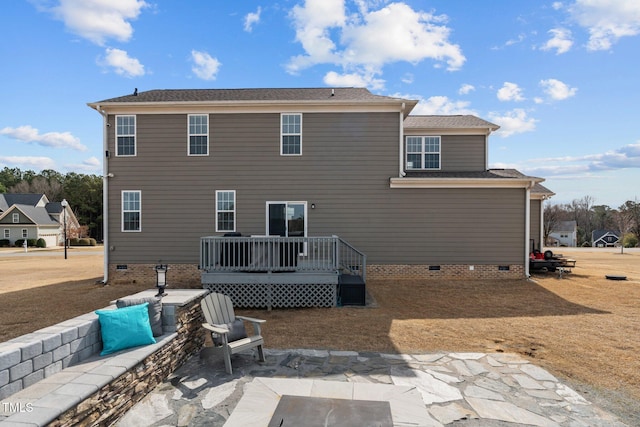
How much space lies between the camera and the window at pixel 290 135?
11344 mm

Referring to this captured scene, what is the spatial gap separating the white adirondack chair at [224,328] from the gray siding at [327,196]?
6322 millimetres

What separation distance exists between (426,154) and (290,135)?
5419 mm

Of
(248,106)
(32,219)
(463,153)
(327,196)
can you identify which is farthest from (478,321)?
(32,219)

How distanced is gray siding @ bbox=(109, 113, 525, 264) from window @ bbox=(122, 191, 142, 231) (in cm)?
22

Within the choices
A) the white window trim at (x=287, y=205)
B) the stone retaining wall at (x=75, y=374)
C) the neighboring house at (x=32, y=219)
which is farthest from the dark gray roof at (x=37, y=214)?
the stone retaining wall at (x=75, y=374)

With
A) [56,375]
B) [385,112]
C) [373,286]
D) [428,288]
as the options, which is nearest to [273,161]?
[385,112]

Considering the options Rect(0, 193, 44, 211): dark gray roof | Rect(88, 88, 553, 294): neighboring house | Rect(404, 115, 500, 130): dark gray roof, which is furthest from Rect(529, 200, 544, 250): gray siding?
Rect(0, 193, 44, 211): dark gray roof

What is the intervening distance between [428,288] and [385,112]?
19.3 feet

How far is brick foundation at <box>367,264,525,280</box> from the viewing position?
11.2 meters

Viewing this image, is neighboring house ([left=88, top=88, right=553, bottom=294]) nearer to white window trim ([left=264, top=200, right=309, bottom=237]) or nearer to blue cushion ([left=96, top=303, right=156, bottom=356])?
white window trim ([left=264, top=200, right=309, bottom=237])

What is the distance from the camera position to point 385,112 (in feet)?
36.8

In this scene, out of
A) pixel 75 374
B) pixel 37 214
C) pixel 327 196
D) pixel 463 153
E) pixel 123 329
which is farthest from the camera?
pixel 37 214

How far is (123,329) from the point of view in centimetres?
401

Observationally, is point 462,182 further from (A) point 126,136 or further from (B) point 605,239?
(B) point 605,239
